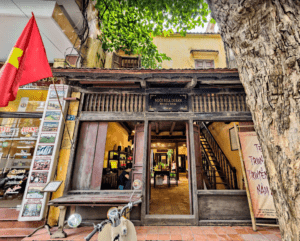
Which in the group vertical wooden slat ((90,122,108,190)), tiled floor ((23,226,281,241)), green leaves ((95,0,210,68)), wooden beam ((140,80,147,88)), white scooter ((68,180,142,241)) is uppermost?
green leaves ((95,0,210,68))

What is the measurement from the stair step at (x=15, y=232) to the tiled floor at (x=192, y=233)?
0.37 meters

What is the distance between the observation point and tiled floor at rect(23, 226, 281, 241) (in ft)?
11.4

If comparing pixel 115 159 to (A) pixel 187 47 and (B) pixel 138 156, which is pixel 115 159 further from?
(A) pixel 187 47

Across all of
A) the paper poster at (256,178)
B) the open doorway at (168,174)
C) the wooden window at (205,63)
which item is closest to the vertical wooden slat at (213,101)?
the paper poster at (256,178)

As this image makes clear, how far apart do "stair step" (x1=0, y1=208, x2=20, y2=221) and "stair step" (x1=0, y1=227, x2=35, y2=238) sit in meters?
0.32

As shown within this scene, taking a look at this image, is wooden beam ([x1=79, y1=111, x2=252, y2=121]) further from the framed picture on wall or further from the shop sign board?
the framed picture on wall

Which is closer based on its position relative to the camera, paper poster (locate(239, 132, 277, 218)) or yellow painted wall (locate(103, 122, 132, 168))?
paper poster (locate(239, 132, 277, 218))

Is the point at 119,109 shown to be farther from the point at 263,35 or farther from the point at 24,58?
the point at 263,35

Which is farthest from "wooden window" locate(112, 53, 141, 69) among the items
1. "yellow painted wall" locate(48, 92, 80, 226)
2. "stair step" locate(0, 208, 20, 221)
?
"stair step" locate(0, 208, 20, 221)

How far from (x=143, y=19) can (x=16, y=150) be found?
26.4 feet

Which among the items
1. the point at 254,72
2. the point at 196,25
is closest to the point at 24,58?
the point at 254,72

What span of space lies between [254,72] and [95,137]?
4.55 meters

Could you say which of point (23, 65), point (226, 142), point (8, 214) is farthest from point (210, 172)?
point (23, 65)

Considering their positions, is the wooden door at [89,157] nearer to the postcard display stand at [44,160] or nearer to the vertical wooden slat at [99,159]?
the vertical wooden slat at [99,159]
